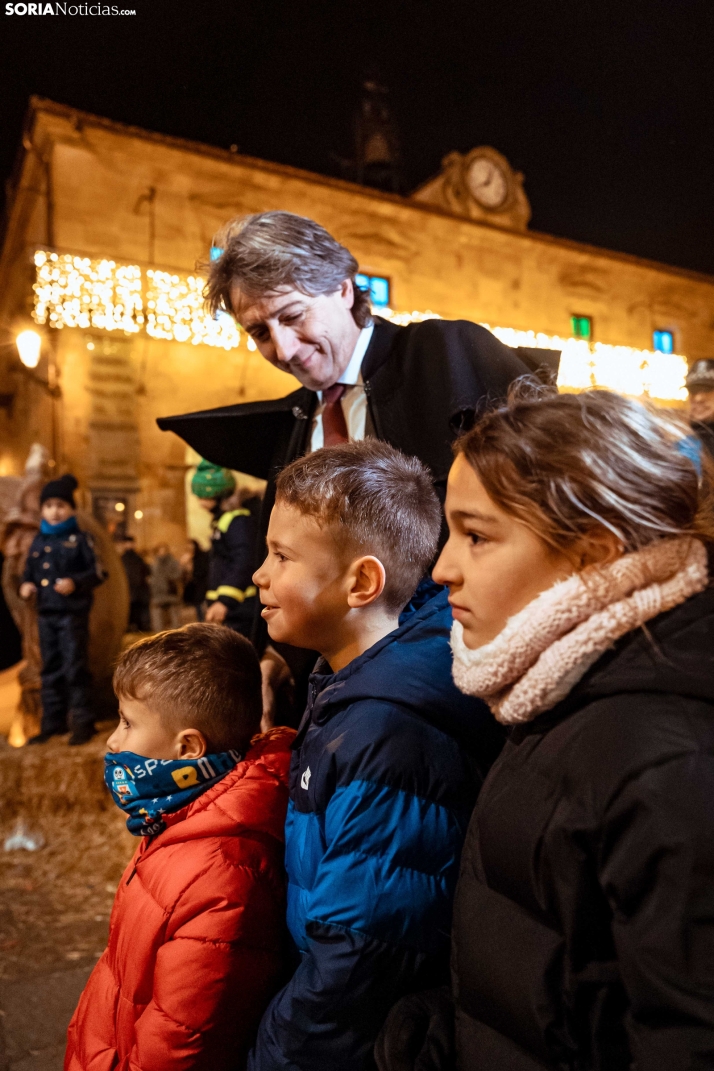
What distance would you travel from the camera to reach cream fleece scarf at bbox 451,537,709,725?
98 centimetres

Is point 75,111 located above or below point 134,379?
above

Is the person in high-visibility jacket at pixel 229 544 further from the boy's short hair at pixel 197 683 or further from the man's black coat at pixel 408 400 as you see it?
the boy's short hair at pixel 197 683

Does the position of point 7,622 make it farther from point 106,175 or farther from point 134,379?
point 106,175

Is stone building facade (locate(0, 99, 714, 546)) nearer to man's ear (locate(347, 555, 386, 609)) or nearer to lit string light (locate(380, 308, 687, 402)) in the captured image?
lit string light (locate(380, 308, 687, 402))

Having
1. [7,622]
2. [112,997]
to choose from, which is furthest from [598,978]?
[7,622]

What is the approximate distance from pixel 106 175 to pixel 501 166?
8941mm

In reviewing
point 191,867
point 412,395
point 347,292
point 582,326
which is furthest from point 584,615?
point 582,326

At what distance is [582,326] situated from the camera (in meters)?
18.2

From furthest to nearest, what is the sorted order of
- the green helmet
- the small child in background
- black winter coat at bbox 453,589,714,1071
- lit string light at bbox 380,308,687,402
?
lit string light at bbox 380,308,687,402 → the small child in background → the green helmet → black winter coat at bbox 453,589,714,1071

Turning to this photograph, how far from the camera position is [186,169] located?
13602 millimetres

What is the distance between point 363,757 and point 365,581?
0.42 m

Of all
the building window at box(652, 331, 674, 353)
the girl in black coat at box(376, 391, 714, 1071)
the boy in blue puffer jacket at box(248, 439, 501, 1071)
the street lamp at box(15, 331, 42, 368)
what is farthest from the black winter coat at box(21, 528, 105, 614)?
the building window at box(652, 331, 674, 353)

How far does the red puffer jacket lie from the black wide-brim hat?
308cm

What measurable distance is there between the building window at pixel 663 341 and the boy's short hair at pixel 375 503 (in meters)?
19.5
